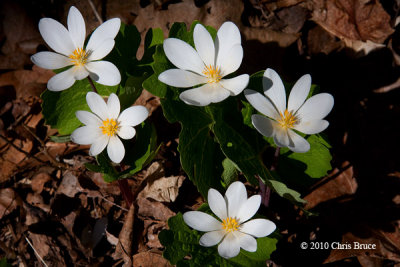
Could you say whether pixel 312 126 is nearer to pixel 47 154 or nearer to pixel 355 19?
pixel 355 19

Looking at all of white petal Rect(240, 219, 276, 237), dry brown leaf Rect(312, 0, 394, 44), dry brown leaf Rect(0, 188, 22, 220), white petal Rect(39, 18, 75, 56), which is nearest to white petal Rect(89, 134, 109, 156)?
white petal Rect(39, 18, 75, 56)

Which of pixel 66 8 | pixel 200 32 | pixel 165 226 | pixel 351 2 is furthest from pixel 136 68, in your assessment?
pixel 351 2

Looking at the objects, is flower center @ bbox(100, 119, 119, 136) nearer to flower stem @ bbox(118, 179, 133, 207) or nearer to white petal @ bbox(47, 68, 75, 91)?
white petal @ bbox(47, 68, 75, 91)

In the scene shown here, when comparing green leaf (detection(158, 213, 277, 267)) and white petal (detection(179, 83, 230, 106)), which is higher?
white petal (detection(179, 83, 230, 106))

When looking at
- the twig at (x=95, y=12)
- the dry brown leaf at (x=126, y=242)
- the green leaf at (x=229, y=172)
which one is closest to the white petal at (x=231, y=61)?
the green leaf at (x=229, y=172)

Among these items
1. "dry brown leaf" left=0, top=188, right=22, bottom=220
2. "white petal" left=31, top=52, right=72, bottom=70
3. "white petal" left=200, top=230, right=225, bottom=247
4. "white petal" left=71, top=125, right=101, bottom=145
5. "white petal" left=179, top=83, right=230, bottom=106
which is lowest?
"dry brown leaf" left=0, top=188, right=22, bottom=220

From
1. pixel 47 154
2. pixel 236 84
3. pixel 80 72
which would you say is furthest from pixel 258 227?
pixel 47 154
